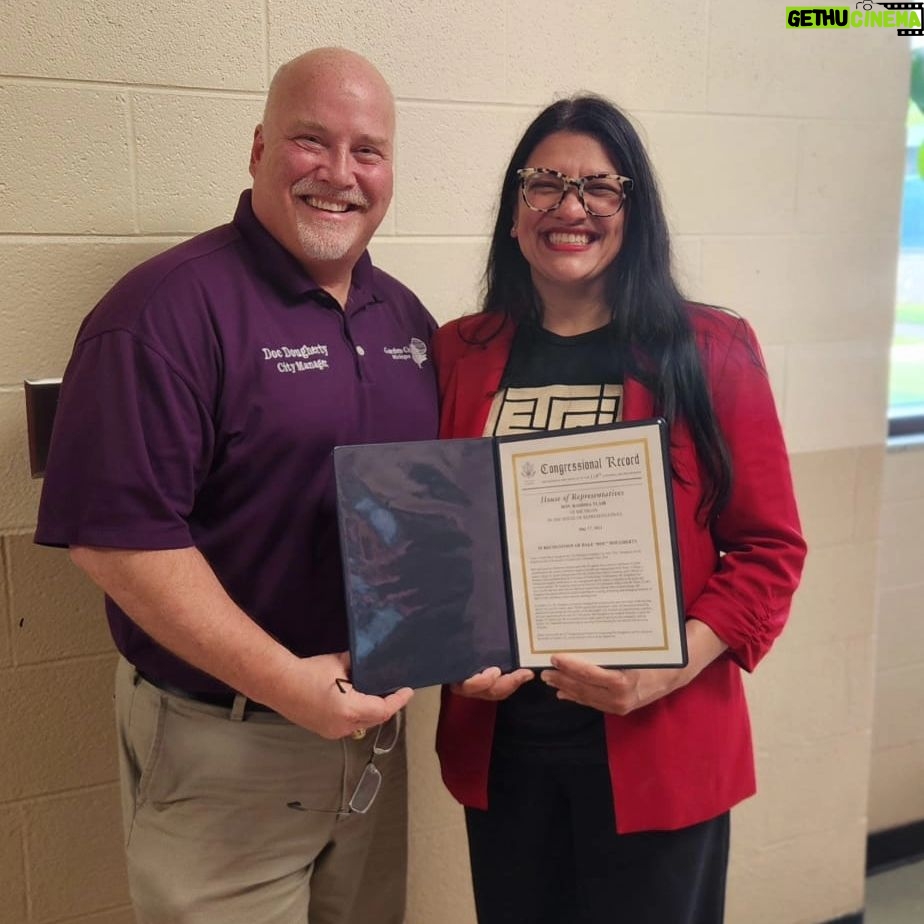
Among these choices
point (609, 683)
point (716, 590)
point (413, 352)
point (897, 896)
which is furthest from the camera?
point (897, 896)

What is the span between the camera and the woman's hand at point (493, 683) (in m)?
1.21

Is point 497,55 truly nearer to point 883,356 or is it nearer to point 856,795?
point 883,356

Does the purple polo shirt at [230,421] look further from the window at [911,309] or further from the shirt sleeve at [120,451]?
the window at [911,309]

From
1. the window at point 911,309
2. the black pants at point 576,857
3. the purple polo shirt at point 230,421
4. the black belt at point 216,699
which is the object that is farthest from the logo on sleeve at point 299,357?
the window at point 911,309

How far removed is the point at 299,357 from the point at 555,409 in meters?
0.37

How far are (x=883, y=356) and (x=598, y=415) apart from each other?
44.4 inches

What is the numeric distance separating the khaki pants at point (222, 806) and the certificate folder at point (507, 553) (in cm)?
23

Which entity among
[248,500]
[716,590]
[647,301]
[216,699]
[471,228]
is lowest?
[216,699]

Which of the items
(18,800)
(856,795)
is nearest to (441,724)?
(18,800)

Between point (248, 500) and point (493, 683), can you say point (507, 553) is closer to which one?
point (493, 683)

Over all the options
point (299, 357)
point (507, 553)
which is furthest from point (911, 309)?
point (299, 357)

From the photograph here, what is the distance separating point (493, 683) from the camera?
122 cm

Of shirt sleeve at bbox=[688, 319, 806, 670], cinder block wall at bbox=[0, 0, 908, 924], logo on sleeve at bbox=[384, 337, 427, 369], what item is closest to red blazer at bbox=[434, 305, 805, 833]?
shirt sleeve at bbox=[688, 319, 806, 670]

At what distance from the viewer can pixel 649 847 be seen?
1.30 meters
